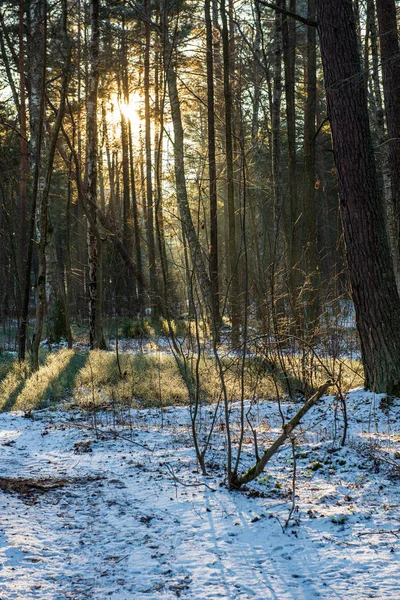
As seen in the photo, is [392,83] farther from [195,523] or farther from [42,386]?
[195,523]

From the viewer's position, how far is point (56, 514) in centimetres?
328

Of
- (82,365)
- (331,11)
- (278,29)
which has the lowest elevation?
(82,365)

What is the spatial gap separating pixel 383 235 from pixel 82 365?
546 cm

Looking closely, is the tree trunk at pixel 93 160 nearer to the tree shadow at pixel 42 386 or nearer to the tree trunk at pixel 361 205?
the tree shadow at pixel 42 386

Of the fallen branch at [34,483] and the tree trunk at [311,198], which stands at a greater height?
the tree trunk at [311,198]

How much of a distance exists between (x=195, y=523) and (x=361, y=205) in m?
4.01

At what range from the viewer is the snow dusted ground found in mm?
2453

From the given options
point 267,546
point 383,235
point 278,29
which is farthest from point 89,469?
point 278,29

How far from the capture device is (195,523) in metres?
3.17

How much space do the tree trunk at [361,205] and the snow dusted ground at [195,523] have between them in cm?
101

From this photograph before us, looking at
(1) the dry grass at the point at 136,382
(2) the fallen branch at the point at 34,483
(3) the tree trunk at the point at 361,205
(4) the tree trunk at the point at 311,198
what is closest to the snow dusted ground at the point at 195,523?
(2) the fallen branch at the point at 34,483

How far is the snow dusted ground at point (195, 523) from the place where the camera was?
2.45 m

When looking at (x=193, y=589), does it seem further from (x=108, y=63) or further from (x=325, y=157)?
(x=325, y=157)

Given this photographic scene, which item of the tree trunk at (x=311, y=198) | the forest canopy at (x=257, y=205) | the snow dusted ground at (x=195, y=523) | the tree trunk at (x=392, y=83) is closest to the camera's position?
the snow dusted ground at (x=195, y=523)
